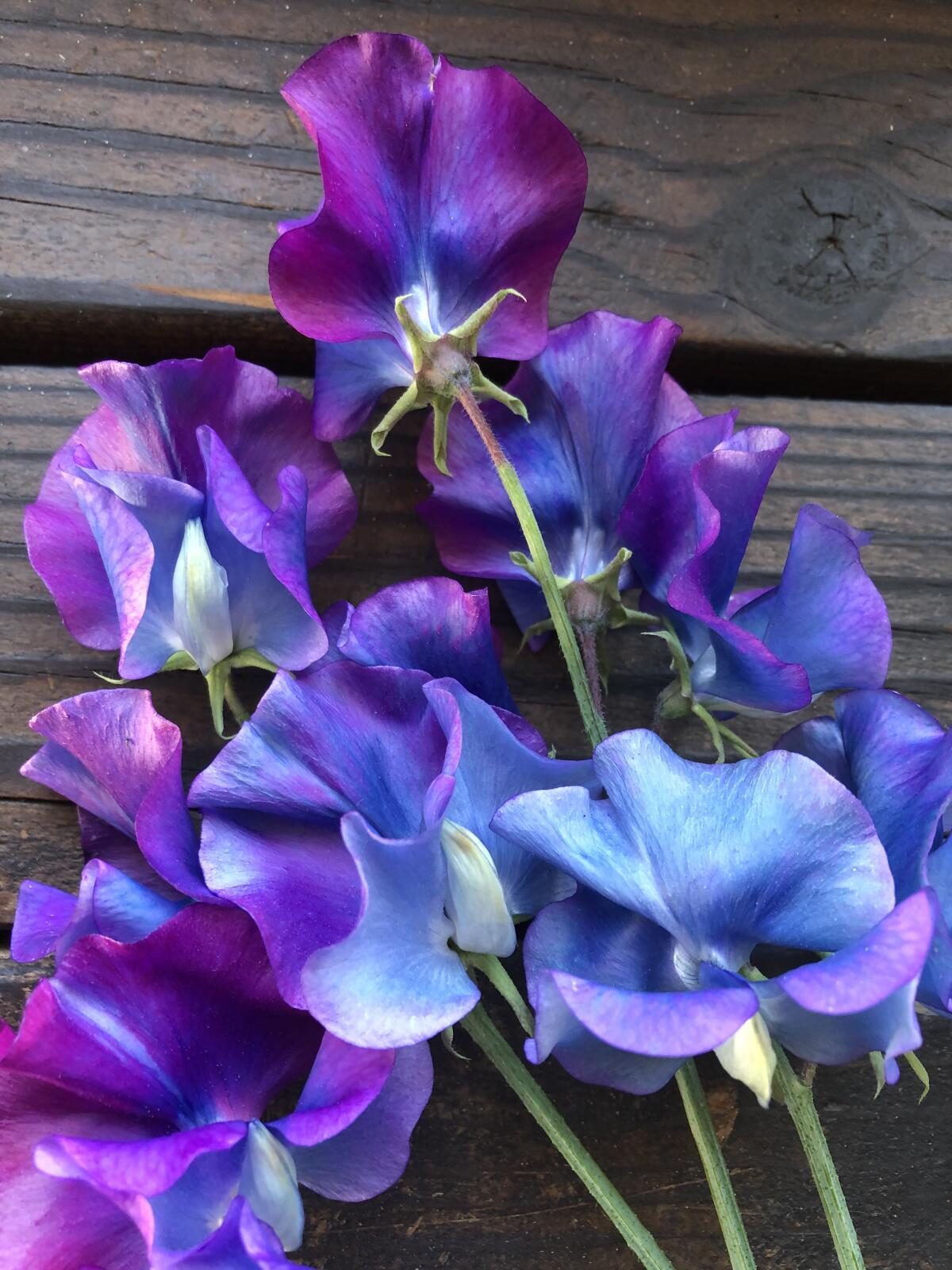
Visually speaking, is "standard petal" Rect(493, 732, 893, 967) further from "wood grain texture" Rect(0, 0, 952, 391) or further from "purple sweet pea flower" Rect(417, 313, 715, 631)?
"wood grain texture" Rect(0, 0, 952, 391)

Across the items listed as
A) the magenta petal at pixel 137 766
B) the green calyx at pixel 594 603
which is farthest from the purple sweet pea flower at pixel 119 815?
the green calyx at pixel 594 603

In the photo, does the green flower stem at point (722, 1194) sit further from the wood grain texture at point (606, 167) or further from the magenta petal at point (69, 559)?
the wood grain texture at point (606, 167)

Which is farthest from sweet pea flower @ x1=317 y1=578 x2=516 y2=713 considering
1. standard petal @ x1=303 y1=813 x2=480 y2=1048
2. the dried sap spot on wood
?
the dried sap spot on wood

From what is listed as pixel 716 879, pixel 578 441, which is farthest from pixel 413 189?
pixel 716 879

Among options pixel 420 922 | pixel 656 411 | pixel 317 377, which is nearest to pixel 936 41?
pixel 656 411

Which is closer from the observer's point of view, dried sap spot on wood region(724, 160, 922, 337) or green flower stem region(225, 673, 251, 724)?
green flower stem region(225, 673, 251, 724)

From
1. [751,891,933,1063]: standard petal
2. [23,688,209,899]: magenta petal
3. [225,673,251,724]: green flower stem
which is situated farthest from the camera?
[225,673,251,724]: green flower stem

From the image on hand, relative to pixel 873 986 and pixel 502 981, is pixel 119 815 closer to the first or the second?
pixel 502 981
